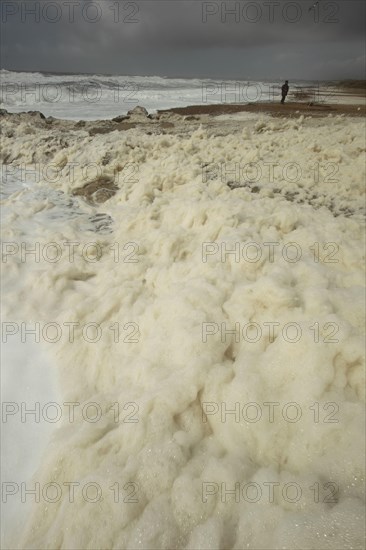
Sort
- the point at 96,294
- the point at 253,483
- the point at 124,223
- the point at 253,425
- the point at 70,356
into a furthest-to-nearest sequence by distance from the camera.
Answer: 1. the point at 124,223
2. the point at 96,294
3. the point at 70,356
4. the point at 253,425
5. the point at 253,483

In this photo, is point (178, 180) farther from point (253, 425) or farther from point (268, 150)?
point (253, 425)

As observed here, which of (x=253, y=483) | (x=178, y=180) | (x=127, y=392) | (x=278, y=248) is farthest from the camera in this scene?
(x=178, y=180)

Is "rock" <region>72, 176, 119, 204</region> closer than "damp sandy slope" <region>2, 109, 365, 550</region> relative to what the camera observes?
No

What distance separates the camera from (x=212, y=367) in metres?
1.97

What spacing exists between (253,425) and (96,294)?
5.68 feet

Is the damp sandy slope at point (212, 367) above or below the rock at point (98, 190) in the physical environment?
below

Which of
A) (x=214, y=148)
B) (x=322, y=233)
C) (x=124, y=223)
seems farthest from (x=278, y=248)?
(x=214, y=148)

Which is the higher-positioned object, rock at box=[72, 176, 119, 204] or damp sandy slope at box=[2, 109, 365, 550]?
rock at box=[72, 176, 119, 204]

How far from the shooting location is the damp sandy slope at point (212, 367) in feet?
4.68

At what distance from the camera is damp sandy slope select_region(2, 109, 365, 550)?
1427 mm

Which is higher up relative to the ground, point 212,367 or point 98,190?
point 98,190

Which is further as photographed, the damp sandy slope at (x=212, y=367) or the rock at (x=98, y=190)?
the rock at (x=98, y=190)

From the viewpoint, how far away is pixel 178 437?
1.71 meters

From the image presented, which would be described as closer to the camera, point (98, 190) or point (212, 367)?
point (212, 367)
